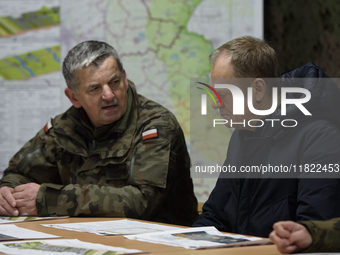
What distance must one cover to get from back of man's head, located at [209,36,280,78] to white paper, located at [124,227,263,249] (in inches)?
23.0

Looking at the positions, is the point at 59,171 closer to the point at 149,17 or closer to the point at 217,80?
the point at 217,80

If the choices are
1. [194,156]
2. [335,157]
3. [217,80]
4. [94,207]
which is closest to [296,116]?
[335,157]

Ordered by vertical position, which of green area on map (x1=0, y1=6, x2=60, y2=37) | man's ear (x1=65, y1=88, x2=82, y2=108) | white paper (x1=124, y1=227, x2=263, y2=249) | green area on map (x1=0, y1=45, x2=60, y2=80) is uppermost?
green area on map (x1=0, y1=6, x2=60, y2=37)

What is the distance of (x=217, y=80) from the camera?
1.63 m

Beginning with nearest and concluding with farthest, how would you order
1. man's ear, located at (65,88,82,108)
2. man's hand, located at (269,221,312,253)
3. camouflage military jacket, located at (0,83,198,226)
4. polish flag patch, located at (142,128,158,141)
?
man's hand, located at (269,221,312,253) → camouflage military jacket, located at (0,83,198,226) → polish flag patch, located at (142,128,158,141) → man's ear, located at (65,88,82,108)

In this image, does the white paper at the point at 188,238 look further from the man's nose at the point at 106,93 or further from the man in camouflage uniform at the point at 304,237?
the man's nose at the point at 106,93

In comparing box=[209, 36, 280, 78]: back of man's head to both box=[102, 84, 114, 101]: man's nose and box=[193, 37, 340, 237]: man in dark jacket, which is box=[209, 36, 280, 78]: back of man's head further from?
box=[102, 84, 114, 101]: man's nose

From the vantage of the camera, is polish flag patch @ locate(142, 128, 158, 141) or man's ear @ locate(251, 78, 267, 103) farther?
polish flag patch @ locate(142, 128, 158, 141)

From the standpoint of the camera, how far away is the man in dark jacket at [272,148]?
1.34 metres

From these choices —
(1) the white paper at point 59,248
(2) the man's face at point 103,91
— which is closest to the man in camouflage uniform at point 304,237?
(1) the white paper at point 59,248

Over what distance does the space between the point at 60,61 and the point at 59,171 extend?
3.29 feet

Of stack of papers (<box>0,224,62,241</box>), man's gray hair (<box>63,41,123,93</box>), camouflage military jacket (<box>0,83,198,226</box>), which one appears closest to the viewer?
stack of papers (<box>0,224,62,241</box>)

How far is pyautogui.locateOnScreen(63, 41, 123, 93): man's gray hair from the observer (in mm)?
2135

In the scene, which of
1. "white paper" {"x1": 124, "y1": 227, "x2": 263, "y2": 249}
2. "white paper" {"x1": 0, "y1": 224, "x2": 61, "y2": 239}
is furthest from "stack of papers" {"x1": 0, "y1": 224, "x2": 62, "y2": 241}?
"white paper" {"x1": 124, "y1": 227, "x2": 263, "y2": 249}
